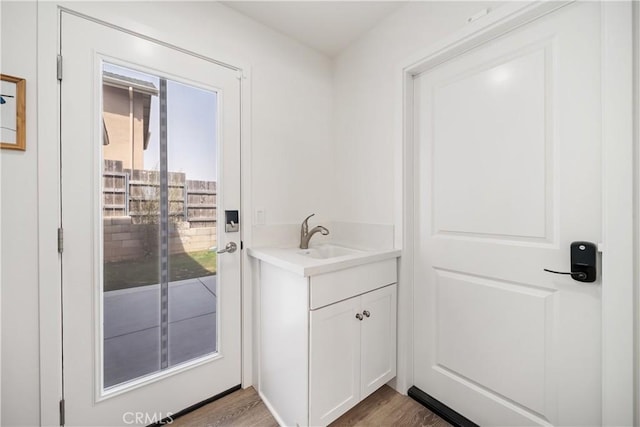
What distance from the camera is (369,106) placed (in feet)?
6.39

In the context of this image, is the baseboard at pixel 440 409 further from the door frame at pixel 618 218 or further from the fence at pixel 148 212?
the fence at pixel 148 212

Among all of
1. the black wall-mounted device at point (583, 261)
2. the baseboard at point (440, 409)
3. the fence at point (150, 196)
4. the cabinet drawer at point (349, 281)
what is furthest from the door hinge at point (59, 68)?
the baseboard at point (440, 409)

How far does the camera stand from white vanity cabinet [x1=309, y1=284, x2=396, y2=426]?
132 cm

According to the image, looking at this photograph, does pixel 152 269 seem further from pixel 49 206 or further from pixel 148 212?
pixel 49 206

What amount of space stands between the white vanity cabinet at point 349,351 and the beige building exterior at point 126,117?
128 cm

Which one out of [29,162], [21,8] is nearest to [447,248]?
[29,162]

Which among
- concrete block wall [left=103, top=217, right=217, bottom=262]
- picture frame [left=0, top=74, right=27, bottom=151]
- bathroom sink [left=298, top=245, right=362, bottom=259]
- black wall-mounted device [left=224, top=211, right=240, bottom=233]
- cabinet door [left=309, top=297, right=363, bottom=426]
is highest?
picture frame [left=0, top=74, right=27, bottom=151]

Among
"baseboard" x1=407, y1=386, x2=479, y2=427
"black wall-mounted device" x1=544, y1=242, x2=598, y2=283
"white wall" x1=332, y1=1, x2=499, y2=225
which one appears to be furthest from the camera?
"white wall" x1=332, y1=1, x2=499, y2=225

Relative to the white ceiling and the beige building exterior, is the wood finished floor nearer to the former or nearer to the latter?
the beige building exterior

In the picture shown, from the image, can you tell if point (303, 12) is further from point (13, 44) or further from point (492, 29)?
point (13, 44)

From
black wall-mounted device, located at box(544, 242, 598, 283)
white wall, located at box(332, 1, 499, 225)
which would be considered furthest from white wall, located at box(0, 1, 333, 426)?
black wall-mounted device, located at box(544, 242, 598, 283)

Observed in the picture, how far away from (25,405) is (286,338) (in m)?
1.15

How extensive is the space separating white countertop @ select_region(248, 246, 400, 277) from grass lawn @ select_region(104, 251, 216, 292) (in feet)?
0.94

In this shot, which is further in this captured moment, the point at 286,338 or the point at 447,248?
the point at 447,248
